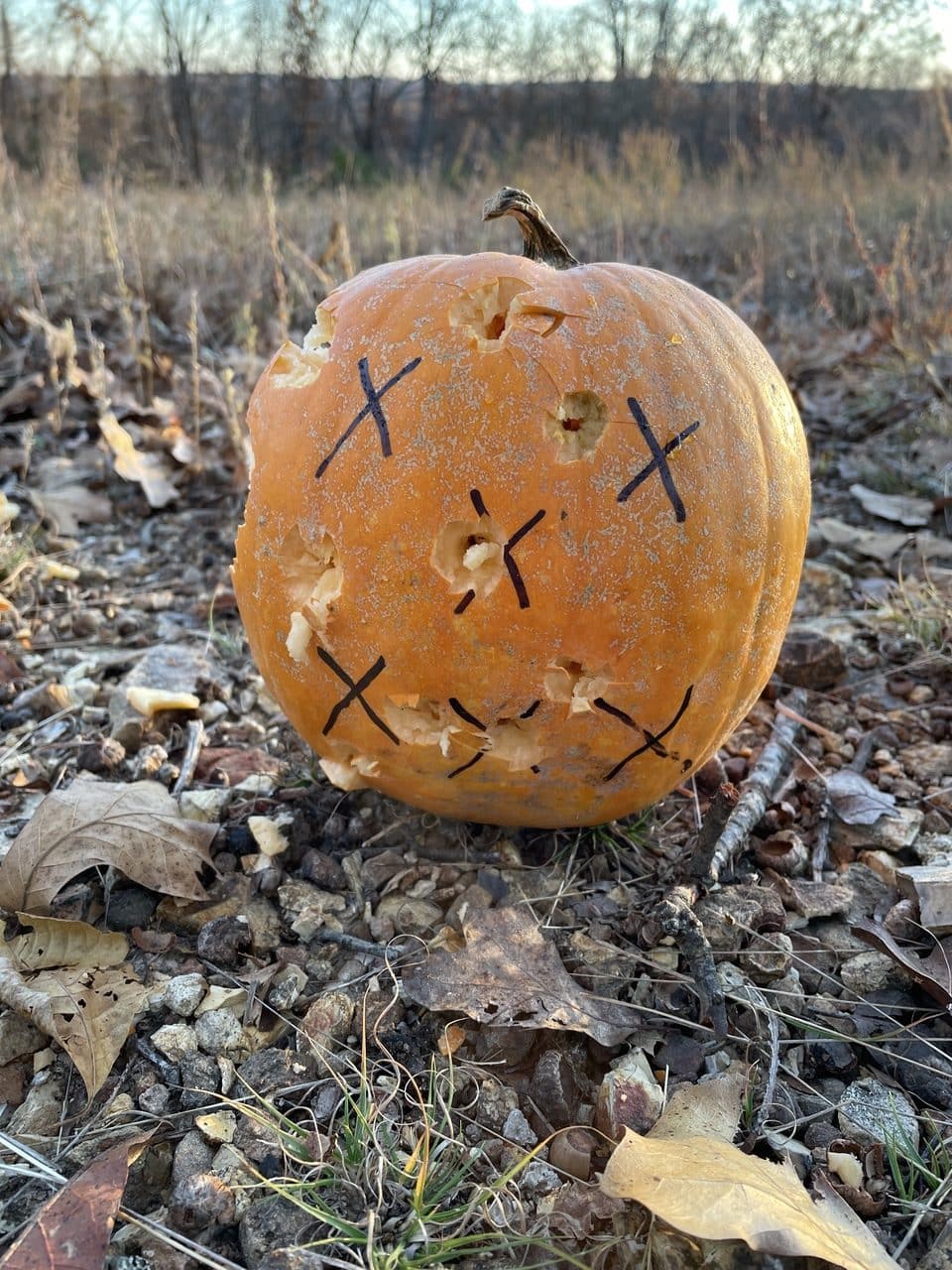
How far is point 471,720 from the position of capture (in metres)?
1.76

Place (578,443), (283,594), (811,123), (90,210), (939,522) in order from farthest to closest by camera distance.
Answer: (811,123) < (90,210) < (939,522) < (283,594) < (578,443)

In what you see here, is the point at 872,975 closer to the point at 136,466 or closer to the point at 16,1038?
the point at 16,1038

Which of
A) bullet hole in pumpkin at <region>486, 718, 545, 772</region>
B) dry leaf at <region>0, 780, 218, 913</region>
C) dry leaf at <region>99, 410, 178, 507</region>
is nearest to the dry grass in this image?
dry leaf at <region>99, 410, 178, 507</region>

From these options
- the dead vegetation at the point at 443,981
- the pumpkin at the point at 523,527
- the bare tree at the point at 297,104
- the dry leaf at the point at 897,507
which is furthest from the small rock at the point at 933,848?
the bare tree at the point at 297,104

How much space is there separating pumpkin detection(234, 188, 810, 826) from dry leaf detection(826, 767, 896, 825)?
1.70ft

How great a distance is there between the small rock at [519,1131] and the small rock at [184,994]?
0.55 meters

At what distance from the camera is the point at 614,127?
21766 mm

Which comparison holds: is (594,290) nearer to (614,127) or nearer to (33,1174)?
(33,1174)

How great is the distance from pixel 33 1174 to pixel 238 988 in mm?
415

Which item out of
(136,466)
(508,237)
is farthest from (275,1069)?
(508,237)

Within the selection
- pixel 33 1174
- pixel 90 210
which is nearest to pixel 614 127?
pixel 90 210

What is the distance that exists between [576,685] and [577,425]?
1.46 feet

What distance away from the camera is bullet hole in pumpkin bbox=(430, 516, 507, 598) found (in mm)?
1661

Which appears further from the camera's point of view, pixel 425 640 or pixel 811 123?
pixel 811 123
